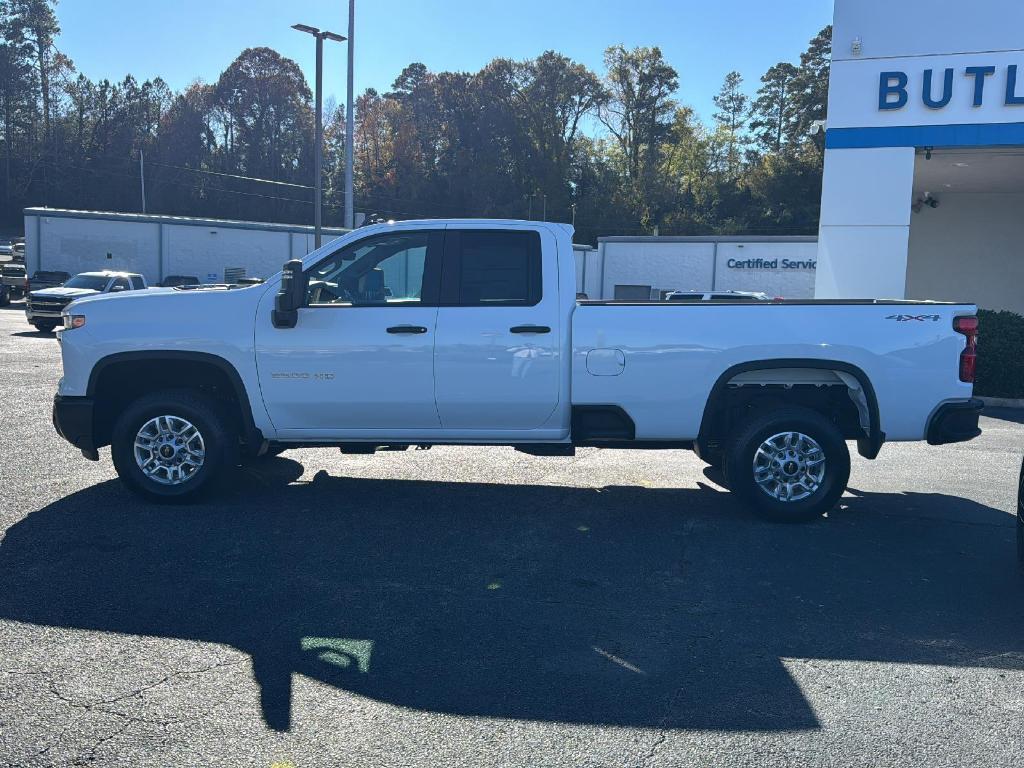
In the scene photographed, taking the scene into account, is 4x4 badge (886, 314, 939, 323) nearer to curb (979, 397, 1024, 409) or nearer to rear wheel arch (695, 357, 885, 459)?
rear wheel arch (695, 357, 885, 459)

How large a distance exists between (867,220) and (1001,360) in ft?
12.0

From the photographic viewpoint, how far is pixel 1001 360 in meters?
14.5

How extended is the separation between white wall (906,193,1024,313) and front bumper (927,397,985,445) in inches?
729

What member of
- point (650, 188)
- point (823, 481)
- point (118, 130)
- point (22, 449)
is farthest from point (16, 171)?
point (823, 481)

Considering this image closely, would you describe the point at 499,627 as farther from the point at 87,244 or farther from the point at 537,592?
the point at 87,244

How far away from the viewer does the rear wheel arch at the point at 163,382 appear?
686cm

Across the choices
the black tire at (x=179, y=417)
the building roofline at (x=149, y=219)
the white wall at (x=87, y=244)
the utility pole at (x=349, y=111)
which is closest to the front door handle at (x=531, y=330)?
the black tire at (x=179, y=417)

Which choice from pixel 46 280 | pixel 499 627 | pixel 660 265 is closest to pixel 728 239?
pixel 660 265

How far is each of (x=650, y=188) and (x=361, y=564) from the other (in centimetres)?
6420

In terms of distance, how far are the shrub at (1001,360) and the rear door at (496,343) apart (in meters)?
10.4

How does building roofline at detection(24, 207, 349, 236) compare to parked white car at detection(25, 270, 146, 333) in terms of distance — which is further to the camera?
building roofline at detection(24, 207, 349, 236)

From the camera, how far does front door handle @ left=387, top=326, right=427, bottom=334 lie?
677 centimetres

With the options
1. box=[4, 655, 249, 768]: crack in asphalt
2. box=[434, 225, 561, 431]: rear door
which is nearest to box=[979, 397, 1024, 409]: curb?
box=[434, 225, 561, 431]: rear door

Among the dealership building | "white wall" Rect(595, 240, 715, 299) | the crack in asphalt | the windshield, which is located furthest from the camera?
"white wall" Rect(595, 240, 715, 299)
